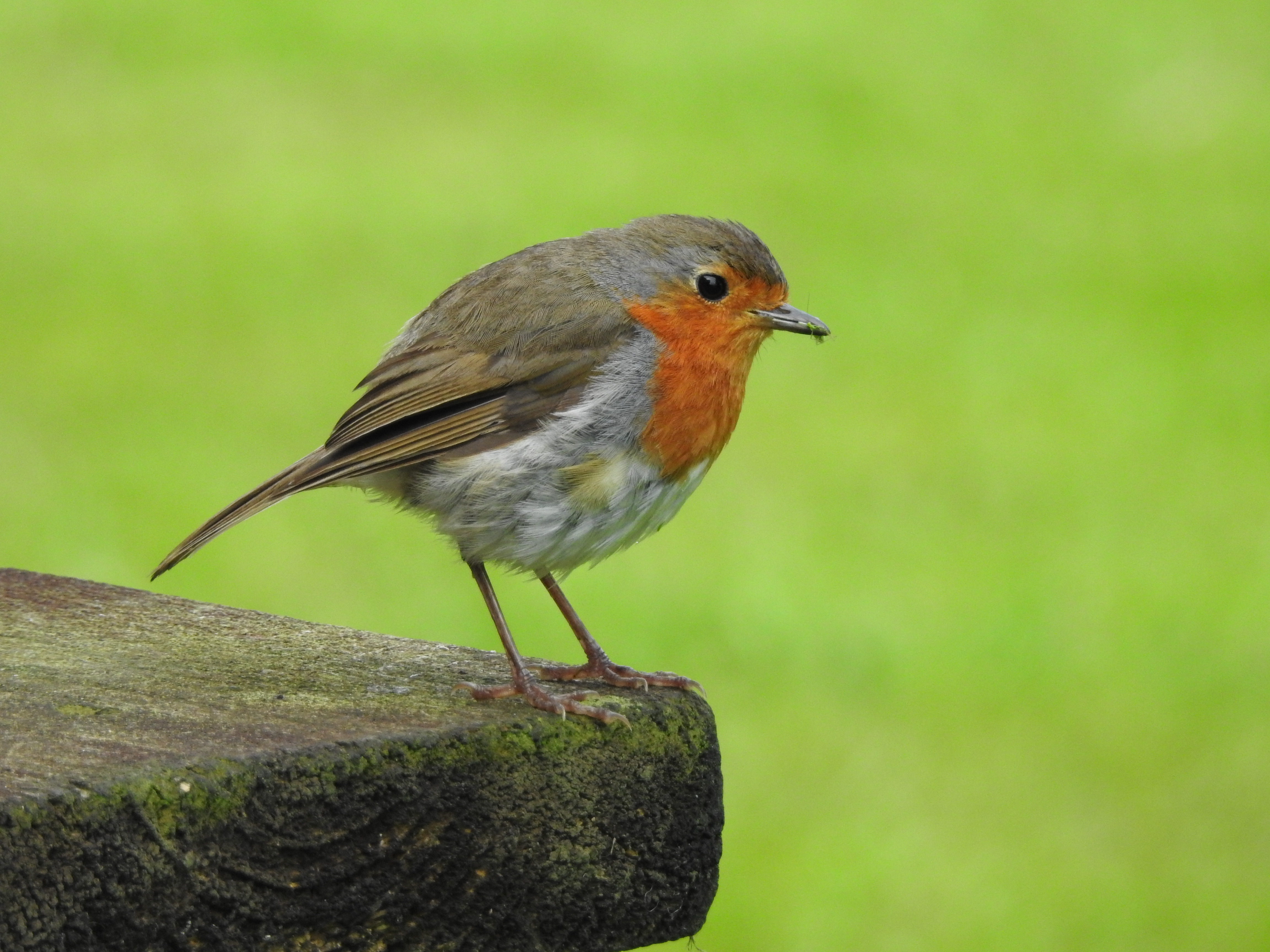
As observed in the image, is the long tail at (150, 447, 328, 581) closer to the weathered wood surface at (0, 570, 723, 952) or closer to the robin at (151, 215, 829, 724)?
the robin at (151, 215, 829, 724)

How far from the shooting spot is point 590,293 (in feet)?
10.4

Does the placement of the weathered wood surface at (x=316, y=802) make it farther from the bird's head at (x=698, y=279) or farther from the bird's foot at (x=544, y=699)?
the bird's head at (x=698, y=279)

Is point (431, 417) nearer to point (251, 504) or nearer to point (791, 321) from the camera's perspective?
point (251, 504)

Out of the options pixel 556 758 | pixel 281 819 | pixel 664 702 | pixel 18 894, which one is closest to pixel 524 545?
pixel 664 702

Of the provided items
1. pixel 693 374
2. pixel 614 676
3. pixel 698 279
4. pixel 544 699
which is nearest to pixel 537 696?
pixel 544 699

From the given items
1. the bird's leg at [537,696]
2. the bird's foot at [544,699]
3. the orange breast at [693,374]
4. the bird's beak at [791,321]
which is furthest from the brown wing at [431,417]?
the bird's foot at [544,699]

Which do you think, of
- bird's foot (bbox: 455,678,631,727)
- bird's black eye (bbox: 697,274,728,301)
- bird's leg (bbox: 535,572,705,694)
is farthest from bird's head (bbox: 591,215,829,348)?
bird's foot (bbox: 455,678,631,727)

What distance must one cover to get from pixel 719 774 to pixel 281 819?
0.69m

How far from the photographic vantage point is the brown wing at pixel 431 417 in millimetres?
2936

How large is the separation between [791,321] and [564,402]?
1.90 feet

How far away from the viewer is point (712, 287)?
3256mm

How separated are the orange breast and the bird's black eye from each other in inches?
0.8

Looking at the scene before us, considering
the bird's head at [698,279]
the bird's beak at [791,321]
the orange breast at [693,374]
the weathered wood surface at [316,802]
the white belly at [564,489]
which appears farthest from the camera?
the bird's beak at [791,321]

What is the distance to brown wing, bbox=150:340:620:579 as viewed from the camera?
9.63 feet
